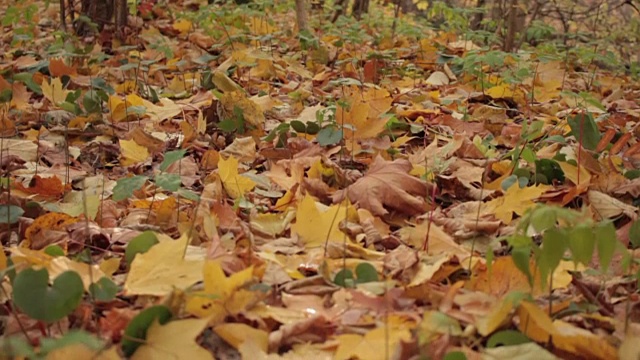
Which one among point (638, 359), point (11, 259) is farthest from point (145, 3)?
point (638, 359)

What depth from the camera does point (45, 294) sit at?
1020 mm

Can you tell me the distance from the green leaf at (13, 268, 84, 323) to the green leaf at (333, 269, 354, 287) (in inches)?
17.7

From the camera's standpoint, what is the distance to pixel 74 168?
2107 mm

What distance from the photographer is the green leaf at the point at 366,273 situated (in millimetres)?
1241

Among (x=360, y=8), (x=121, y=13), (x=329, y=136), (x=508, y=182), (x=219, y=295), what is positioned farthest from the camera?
(x=360, y=8)

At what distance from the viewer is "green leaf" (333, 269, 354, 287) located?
1246 millimetres

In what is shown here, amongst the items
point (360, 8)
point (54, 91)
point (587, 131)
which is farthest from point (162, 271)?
point (360, 8)

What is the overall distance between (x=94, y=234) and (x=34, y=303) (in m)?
0.47

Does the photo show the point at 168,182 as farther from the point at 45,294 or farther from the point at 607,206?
the point at 607,206

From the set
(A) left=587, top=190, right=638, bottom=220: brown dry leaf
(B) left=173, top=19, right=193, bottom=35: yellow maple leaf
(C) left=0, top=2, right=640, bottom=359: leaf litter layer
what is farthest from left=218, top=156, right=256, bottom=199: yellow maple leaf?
(B) left=173, top=19, right=193, bottom=35: yellow maple leaf

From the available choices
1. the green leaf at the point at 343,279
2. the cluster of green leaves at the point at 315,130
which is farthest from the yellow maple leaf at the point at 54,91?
the green leaf at the point at 343,279

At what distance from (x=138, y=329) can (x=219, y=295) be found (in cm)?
14

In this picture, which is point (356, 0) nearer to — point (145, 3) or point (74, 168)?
point (145, 3)

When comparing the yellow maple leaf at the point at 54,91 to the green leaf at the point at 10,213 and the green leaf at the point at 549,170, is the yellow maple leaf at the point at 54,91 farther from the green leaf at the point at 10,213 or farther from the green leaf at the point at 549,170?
the green leaf at the point at 549,170
